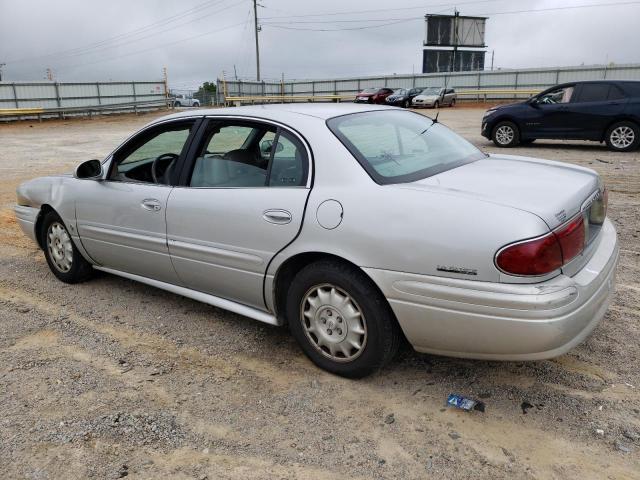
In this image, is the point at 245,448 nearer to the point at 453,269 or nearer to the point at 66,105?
the point at 453,269

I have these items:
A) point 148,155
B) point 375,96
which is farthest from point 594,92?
point 375,96

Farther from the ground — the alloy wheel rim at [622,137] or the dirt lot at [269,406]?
the alloy wheel rim at [622,137]

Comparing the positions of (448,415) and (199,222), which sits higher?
(199,222)

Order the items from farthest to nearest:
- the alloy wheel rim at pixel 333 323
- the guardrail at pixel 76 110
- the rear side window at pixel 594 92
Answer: the guardrail at pixel 76 110 < the rear side window at pixel 594 92 < the alloy wheel rim at pixel 333 323

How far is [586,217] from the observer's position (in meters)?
2.98

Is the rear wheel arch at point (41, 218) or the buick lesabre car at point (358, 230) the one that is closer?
the buick lesabre car at point (358, 230)

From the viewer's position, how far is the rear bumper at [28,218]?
5.03 meters

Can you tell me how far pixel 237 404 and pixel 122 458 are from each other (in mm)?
647

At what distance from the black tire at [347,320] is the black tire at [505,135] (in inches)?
462

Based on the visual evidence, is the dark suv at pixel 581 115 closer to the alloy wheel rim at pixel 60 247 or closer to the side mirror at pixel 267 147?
the side mirror at pixel 267 147

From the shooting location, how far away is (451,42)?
5862cm

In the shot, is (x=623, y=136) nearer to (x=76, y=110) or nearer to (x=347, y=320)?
(x=347, y=320)

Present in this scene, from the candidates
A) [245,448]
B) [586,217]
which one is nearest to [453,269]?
[586,217]

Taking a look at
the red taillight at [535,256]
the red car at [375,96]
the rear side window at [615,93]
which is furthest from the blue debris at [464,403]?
the red car at [375,96]
